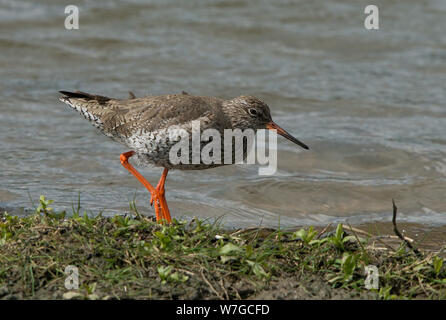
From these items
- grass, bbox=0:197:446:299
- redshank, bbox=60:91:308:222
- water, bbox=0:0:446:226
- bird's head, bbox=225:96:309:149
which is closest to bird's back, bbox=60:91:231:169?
redshank, bbox=60:91:308:222

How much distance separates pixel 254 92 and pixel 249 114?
5.04 meters

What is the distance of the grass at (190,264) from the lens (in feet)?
13.6

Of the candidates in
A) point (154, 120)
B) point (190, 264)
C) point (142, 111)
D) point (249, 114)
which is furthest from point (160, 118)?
point (190, 264)

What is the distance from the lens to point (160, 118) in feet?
19.8

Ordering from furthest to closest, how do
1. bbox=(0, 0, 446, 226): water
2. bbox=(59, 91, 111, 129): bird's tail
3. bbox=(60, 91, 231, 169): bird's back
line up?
bbox=(0, 0, 446, 226): water → bbox=(59, 91, 111, 129): bird's tail → bbox=(60, 91, 231, 169): bird's back

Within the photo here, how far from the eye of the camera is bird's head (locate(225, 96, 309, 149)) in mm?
6387

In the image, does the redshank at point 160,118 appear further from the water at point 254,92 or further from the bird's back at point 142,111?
the water at point 254,92

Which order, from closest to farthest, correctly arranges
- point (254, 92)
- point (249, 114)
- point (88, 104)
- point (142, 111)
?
1. point (142, 111)
2. point (249, 114)
3. point (88, 104)
4. point (254, 92)

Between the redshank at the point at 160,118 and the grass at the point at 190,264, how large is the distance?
1145 millimetres

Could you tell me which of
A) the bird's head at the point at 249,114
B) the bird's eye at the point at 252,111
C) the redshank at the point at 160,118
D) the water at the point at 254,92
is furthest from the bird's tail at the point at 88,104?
the bird's eye at the point at 252,111

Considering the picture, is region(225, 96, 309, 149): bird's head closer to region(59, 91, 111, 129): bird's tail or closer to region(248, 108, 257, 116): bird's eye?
region(248, 108, 257, 116): bird's eye

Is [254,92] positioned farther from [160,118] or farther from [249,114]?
[160,118]

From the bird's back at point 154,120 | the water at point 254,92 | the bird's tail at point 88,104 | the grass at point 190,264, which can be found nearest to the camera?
the grass at point 190,264
